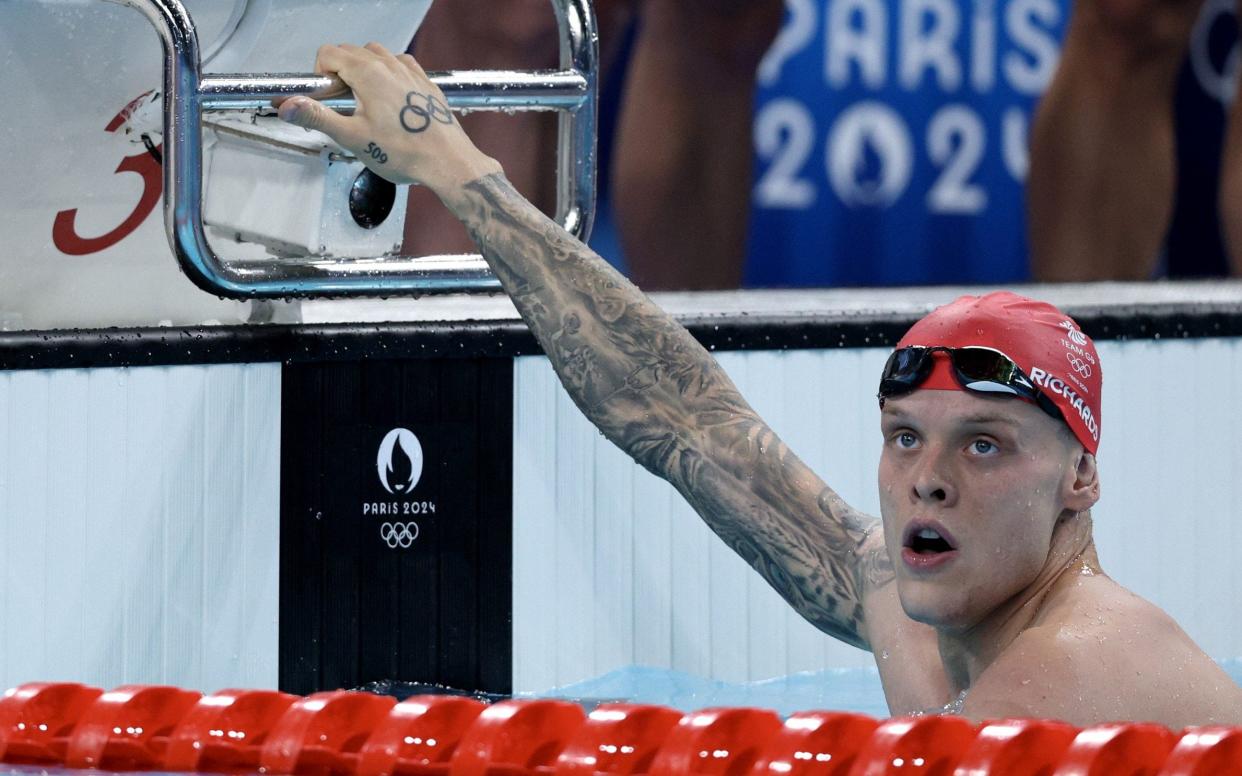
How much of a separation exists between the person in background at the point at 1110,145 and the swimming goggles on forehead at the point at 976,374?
3.14 metres

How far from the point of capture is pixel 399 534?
2.96 metres

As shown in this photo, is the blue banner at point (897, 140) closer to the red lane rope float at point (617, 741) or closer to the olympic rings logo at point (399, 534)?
the olympic rings logo at point (399, 534)

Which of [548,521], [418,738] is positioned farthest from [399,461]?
[418,738]

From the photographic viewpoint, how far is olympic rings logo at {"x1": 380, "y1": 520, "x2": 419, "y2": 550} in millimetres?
2957

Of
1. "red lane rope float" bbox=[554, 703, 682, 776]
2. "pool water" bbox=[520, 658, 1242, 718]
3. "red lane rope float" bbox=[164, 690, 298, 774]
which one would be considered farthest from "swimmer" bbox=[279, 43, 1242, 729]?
"pool water" bbox=[520, 658, 1242, 718]

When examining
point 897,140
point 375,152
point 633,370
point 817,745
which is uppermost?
point 897,140

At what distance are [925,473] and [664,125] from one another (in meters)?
2.89

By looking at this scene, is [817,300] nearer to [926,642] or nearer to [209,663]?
[209,663]

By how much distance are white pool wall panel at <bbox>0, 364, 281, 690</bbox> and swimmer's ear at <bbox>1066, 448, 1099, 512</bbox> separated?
1.36 meters

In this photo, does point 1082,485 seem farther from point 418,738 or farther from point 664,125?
point 664,125

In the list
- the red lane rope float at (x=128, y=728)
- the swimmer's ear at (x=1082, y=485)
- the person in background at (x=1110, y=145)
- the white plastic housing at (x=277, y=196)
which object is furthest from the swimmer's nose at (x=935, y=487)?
the person in background at (x=1110, y=145)

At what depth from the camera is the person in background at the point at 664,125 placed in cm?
450

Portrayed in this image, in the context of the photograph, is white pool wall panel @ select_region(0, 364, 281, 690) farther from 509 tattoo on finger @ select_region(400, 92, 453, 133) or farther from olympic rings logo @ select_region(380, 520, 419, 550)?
509 tattoo on finger @ select_region(400, 92, 453, 133)

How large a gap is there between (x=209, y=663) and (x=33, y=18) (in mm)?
957
